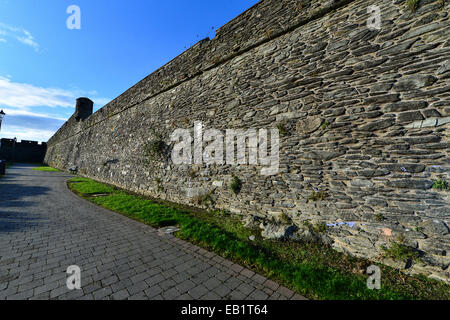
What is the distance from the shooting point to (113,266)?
292 centimetres

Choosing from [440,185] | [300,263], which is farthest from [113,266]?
[440,185]

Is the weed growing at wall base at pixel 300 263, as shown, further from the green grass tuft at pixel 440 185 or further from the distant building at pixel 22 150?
the distant building at pixel 22 150

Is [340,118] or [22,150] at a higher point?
[22,150]

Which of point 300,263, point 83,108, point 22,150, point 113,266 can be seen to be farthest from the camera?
point 22,150

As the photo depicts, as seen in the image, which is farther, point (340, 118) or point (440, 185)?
point (340, 118)

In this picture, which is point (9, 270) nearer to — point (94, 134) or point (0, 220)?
point (0, 220)

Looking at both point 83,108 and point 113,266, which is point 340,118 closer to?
point 113,266

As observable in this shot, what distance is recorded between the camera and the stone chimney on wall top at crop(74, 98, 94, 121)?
21594mm

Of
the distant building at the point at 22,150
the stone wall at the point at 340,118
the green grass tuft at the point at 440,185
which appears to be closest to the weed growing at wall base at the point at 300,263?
the stone wall at the point at 340,118

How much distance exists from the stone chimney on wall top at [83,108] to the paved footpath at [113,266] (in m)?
21.4

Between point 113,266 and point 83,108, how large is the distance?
2580 centimetres

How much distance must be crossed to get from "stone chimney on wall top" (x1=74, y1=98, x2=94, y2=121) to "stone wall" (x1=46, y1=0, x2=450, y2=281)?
21.7 metres
